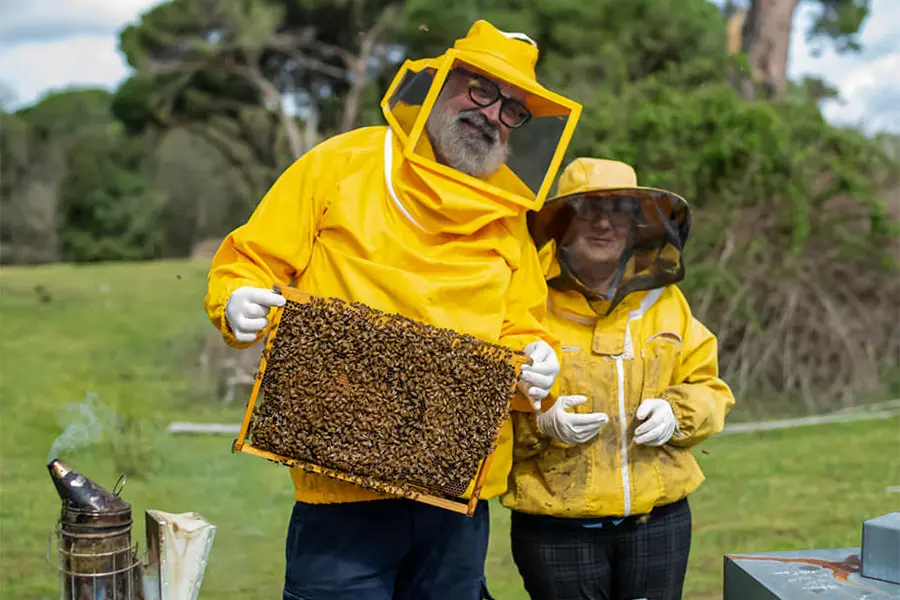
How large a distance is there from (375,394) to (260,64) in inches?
689

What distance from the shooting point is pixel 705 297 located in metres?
7.70

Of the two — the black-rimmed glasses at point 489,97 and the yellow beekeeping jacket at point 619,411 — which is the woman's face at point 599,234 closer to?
the yellow beekeeping jacket at point 619,411

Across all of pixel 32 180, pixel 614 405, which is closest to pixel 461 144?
pixel 614 405

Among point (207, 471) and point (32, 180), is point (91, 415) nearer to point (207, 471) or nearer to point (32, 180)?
point (207, 471)

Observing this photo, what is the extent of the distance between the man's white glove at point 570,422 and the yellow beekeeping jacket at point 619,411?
0.08m

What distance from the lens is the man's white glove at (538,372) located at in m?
2.15

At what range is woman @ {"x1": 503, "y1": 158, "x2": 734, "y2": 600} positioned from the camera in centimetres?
241

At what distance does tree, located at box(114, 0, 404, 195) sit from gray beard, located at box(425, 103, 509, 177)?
14.8 metres

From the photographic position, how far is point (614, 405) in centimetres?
245

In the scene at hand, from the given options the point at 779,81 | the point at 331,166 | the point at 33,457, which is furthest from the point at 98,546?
the point at 779,81

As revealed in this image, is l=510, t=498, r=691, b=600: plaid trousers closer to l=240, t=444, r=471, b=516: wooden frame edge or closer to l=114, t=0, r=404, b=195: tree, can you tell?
l=240, t=444, r=471, b=516: wooden frame edge

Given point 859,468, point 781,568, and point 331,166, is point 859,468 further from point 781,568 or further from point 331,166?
point 331,166

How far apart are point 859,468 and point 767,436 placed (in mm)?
1054

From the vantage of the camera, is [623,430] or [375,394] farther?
[623,430]
